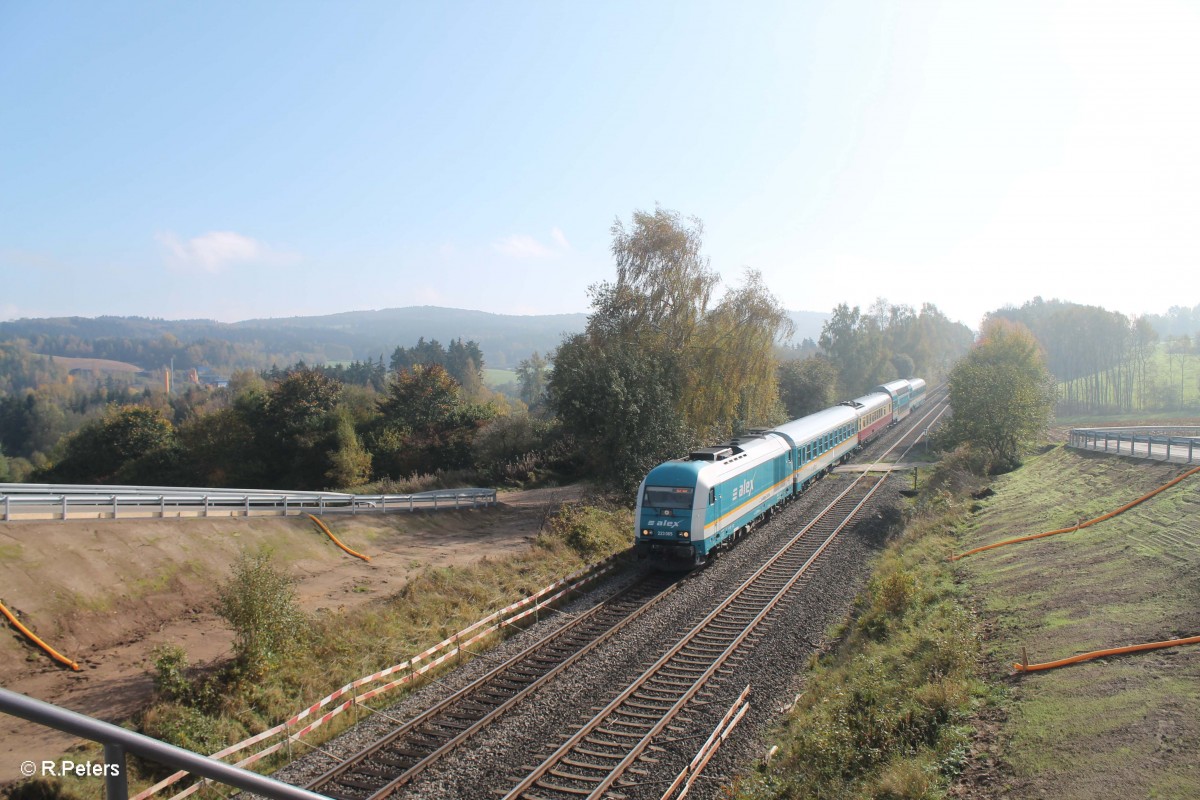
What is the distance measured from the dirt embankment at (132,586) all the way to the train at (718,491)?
19.8 ft

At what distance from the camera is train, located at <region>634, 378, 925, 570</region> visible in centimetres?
2158

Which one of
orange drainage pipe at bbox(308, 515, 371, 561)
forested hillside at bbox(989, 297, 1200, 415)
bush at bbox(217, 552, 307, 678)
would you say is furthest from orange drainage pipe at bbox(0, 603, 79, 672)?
forested hillside at bbox(989, 297, 1200, 415)

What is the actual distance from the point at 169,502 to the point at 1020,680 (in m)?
21.5

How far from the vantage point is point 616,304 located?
37562 millimetres

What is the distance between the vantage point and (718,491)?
22500mm

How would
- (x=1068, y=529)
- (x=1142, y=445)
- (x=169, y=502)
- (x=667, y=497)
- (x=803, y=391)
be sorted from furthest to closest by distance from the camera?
(x=803, y=391) < (x=1142, y=445) < (x=667, y=497) < (x=169, y=502) < (x=1068, y=529)

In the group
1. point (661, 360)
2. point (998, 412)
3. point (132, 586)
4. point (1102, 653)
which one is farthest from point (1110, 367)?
point (132, 586)

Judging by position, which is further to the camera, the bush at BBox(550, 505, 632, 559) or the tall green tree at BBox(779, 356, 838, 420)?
the tall green tree at BBox(779, 356, 838, 420)

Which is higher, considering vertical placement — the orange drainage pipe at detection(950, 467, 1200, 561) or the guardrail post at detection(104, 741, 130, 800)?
the guardrail post at detection(104, 741, 130, 800)

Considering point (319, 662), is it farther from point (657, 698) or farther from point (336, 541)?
point (336, 541)

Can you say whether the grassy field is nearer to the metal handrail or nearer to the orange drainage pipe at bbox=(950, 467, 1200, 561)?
the orange drainage pipe at bbox=(950, 467, 1200, 561)

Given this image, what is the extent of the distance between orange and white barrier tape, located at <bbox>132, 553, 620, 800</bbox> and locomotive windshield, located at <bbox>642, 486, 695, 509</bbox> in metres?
2.81

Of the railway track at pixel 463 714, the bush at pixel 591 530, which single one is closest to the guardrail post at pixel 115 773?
the railway track at pixel 463 714

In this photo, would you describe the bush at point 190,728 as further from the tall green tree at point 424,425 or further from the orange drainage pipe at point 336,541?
the tall green tree at point 424,425
